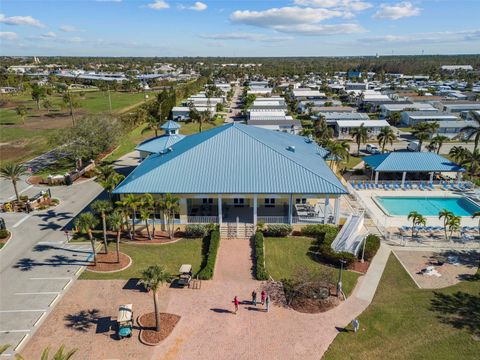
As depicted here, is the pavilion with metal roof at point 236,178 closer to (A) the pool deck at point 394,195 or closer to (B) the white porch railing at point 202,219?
(B) the white porch railing at point 202,219

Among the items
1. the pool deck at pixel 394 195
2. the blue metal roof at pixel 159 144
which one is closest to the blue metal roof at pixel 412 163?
the pool deck at pixel 394 195

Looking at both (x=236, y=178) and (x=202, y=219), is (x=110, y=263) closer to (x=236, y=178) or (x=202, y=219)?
(x=202, y=219)

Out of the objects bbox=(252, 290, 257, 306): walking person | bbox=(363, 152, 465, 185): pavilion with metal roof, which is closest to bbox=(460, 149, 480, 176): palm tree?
bbox=(363, 152, 465, 185): pavilion with metal roof

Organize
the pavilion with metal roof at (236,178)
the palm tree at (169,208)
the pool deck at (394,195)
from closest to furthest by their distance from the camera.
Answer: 1. the palm tree at (169,208)
2. the pavilion with metal roof at (236,178)
3. the pool deck at (394,195)

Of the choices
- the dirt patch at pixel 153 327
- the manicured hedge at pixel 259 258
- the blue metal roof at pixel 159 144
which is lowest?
the dirt patch at pixel 153 327

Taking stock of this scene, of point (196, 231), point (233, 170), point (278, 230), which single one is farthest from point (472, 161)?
point (196, 231)

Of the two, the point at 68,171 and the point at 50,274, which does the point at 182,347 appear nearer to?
the point at 50,274

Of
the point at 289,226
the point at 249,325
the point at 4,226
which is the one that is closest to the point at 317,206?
the point at 289,226

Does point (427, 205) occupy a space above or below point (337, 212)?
below
